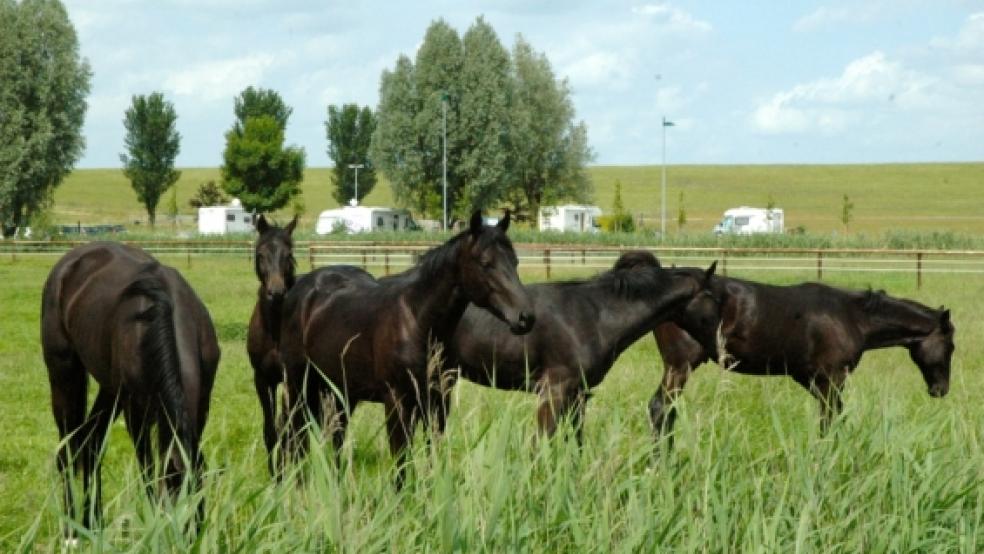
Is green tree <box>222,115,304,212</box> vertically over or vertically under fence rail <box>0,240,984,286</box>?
over

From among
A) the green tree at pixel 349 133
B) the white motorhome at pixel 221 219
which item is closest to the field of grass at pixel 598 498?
the white motorhome at pixel 221 219

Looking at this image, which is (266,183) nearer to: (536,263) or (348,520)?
(536,263)

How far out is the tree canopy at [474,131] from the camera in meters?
64.5

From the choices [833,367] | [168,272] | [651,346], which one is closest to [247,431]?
[168,272]

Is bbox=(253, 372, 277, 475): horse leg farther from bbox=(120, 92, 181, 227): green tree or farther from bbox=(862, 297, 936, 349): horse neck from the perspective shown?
bbox=(120, 92, 181, 227): green tree

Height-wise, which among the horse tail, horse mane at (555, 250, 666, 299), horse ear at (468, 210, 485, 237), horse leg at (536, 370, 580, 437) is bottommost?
horse leg at (536, 370, 580, 437)

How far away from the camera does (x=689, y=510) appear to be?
4844mm

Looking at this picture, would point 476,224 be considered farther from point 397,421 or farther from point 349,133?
point 349,133

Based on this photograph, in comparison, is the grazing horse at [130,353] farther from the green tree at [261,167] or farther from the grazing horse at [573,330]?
the green tree at [261,167]

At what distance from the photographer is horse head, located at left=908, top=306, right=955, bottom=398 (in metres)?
10.4

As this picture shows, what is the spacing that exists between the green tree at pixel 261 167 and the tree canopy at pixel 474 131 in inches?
563

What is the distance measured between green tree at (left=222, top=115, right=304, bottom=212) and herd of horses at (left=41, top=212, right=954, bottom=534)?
7106 centimetres

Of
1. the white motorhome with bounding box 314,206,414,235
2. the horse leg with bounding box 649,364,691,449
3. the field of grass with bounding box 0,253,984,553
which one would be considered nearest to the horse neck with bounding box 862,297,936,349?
the horse leg with bounding box 649,364,691,449

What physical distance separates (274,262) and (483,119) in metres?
57.8
